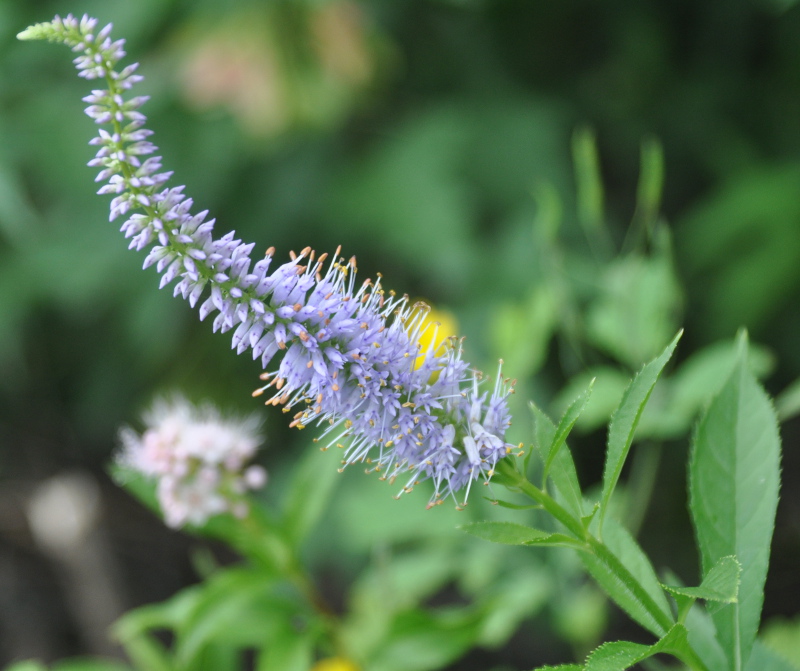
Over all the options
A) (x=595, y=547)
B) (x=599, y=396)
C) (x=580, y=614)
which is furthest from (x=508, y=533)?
(x=580, y=614)

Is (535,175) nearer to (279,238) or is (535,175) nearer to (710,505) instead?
(279,238)

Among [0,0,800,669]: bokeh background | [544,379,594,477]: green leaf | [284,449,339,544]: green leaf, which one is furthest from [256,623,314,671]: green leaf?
[0,0,800,669]: bokeh background

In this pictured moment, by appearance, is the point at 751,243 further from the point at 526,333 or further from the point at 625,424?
the point at 625,424

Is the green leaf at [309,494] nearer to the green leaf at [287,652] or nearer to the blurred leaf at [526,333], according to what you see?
the green leaf at [287,652]

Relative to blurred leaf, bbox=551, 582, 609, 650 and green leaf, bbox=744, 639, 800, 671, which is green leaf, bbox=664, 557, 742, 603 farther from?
blurred leaf, bbox=551, 582, 609, 650

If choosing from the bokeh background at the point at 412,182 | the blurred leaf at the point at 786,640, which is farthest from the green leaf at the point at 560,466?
the bokeh background at the point at 412,182
